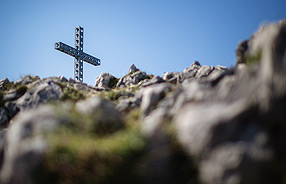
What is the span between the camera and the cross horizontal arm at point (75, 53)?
26.2m

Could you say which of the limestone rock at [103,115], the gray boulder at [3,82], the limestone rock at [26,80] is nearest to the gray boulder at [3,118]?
the limestone rock at [26,80]

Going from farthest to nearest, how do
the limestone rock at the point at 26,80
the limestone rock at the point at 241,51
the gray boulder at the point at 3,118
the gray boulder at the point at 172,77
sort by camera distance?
the gray boulder at the point at 172,77
the limestone rock at the point at 26,80
the limestone rock at the point at 241,51
the gray boulder at the point at 3,118

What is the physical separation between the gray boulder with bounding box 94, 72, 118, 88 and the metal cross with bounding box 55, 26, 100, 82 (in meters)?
2.85

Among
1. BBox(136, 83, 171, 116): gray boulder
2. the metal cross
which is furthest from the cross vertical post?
BBox(136, 83, 171, 116): gray boulder

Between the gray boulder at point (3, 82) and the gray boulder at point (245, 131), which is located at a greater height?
the gray boulder at point (3, 82)

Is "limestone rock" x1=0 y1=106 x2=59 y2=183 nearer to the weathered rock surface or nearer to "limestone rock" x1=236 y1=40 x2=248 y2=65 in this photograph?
"limestone rock" x1=236 y1=40 x2=248 y2=65

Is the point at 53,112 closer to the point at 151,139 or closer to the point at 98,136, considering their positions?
the point at 98,136

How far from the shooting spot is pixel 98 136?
6.83 metres

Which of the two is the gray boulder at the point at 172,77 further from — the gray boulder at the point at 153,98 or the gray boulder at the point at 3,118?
the gray boulder at the point at 3,118

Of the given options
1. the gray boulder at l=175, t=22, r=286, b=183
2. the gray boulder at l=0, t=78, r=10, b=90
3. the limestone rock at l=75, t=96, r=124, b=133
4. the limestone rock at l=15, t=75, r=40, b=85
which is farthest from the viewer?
the gray boulder at l=0, t=78, r=10, b=90

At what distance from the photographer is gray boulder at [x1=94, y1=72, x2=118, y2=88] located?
1013 inches

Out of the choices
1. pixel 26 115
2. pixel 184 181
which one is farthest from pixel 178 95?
pixel 26 115

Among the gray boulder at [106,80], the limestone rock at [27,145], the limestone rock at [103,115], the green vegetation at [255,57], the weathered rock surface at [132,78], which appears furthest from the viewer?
the gray boulder at [106,80]

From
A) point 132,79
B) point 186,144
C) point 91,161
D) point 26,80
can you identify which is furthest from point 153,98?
point 132,79
